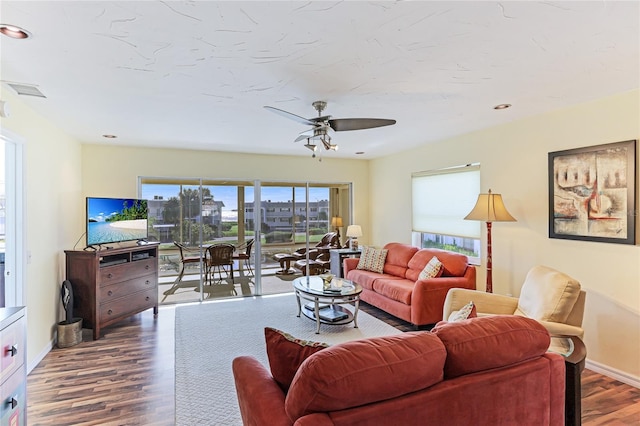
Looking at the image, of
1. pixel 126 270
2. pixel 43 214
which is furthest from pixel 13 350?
pixel 126 270

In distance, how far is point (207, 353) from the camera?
11.6 ft

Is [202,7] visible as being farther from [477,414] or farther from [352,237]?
[352,237]

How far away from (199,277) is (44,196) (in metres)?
2.66

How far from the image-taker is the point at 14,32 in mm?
1832

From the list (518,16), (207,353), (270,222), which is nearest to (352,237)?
(270,222)

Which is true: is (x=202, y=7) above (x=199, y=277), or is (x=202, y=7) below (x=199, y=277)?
above

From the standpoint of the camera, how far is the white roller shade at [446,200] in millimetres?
4578

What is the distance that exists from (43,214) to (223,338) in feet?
7.71

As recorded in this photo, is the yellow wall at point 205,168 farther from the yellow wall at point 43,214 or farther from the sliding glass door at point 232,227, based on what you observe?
the yellow wall at point 43,214

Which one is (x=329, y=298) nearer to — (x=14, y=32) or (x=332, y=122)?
(x=332, y=122)

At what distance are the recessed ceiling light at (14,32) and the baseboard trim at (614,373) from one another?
502cm

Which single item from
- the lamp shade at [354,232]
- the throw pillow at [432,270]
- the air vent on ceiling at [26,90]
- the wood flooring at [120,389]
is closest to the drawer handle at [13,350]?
the wood flooring at [120,389]

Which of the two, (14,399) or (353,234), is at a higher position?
(353,234)

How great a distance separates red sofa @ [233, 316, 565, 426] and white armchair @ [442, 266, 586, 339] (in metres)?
0.92
